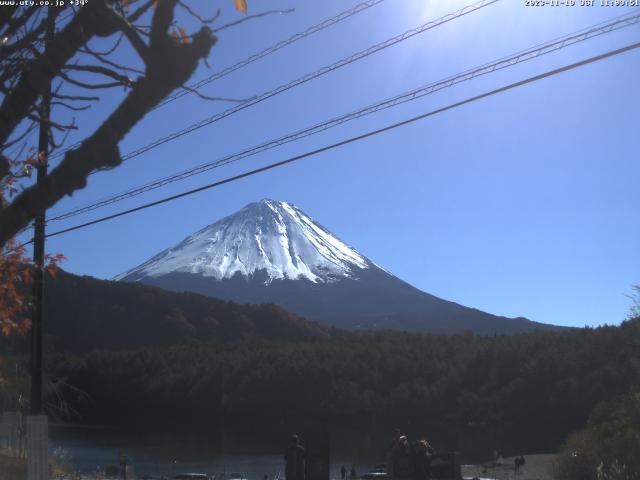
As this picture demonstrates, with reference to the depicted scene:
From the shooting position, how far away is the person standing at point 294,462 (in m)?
13.9

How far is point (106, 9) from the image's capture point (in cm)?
461

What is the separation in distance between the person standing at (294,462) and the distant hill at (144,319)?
90.4 m

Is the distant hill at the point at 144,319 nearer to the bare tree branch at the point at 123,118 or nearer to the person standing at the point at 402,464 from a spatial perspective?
the person standing at the point at 402,464

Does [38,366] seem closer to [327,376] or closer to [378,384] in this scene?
[378,384]

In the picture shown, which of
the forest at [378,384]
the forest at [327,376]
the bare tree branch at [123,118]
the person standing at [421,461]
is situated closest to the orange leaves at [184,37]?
the bare tree branch at [123,118]

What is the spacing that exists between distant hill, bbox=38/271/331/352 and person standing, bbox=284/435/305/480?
90434 millimetres

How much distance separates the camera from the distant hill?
106375 mm

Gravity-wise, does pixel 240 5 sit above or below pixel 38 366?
above

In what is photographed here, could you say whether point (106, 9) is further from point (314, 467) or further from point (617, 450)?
point (617, 450)

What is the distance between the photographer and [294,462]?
13930mm

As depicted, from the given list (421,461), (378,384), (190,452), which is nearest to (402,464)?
(421,461)

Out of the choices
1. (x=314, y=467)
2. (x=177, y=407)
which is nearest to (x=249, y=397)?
(x=177, y=407)

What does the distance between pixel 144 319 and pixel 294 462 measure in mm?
104789

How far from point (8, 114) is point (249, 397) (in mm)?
83673
